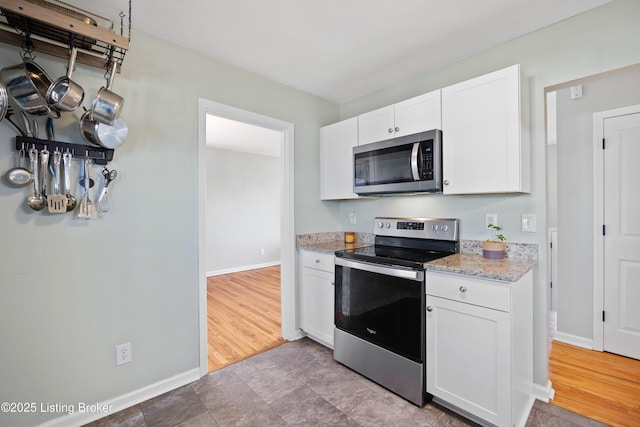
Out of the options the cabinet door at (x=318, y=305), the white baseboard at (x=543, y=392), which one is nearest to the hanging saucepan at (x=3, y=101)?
the cabinet door at (x=318, y=305)

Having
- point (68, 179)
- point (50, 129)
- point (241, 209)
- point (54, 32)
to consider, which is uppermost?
point (54, 32)

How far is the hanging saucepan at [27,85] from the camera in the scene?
54.6 inches

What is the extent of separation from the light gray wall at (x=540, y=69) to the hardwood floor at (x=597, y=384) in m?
0.23

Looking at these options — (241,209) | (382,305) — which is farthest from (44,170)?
(241,209)

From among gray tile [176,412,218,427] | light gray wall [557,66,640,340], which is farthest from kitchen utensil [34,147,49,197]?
light gray wall [557,66,640,340]

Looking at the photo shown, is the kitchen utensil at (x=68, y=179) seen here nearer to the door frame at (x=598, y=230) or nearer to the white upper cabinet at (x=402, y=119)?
the white upper cabinet at (x=402, y=119)

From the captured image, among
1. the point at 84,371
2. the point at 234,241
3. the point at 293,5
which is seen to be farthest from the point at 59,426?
the point at 234,241

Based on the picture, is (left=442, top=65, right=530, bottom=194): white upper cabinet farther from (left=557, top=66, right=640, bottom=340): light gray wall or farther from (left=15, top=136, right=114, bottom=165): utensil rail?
(left=15, top=136, right=114, bottom=165): utensil rail

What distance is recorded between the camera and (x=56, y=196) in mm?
1553

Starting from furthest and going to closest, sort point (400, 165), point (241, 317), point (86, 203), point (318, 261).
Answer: point (241, 317) < point (318, 261) < point (400, 165) < point (86, 203)

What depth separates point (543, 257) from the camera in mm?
1834

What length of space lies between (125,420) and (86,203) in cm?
131

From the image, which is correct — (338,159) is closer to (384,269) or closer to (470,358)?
(384,269)

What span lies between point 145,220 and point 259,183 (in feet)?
14.2
